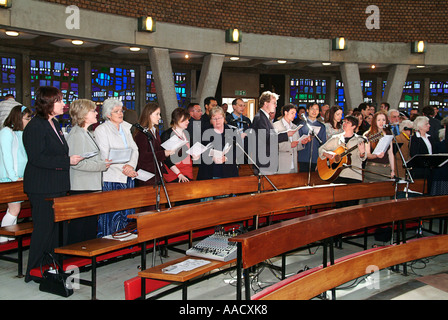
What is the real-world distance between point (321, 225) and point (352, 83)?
35.8ft

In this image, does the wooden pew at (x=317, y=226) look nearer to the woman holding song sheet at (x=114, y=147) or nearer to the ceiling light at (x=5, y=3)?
the woman holding song sheet at (x=114, y=147)

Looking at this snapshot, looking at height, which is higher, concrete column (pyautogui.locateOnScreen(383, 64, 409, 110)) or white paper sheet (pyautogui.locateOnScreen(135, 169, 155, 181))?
concrete column (pyautogui.locateOnScreen(383, 64, 409, 110))

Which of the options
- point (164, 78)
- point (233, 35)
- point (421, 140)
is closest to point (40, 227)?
point (421, 140)

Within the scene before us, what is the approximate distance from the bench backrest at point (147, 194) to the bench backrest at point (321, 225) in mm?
1748

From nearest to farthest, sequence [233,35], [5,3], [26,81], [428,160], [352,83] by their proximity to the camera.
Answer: [428,160] → [5,3] → [233,35] → [26,81] → [352,83]

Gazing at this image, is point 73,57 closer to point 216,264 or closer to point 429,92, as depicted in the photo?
point 216,264

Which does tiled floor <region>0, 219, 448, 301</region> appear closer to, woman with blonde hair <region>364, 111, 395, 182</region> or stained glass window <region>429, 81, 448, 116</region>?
woman with blonde hair <region>364, 111, 395, 182</region>

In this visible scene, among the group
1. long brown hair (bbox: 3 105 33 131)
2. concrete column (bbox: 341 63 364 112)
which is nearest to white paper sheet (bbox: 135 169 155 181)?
long brown hair (bbox: 3 105 33 131)

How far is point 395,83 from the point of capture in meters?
14.6

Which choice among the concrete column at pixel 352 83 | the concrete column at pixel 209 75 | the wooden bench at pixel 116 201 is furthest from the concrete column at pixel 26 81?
the concrete column at pixel 352 83

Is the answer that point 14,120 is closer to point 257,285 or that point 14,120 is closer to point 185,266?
point 185,266

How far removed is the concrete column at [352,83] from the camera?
1406 cm

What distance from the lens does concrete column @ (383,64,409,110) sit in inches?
572
